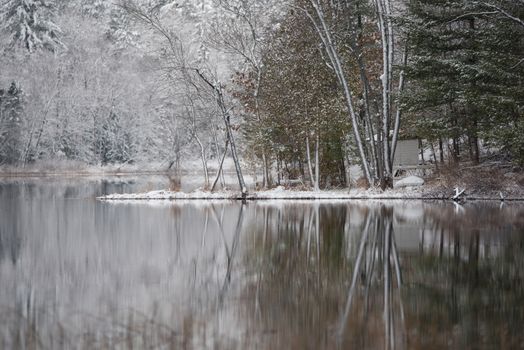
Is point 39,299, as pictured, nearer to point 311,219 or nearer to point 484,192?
point 311,219

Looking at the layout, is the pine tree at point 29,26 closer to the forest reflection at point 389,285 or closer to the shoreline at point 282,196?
the shoreline at point 282,196

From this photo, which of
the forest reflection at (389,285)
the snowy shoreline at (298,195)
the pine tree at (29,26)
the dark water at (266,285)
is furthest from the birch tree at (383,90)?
the pine tree at (29,26)

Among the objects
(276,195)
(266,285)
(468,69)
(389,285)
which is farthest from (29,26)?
(389,285)

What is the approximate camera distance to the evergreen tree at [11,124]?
193ft

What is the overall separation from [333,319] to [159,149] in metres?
65.5

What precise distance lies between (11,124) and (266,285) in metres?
58.0

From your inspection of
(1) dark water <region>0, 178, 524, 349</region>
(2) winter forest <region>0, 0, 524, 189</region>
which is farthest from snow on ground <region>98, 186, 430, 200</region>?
(1) dark water <region>0, 178, 524, 349</region>

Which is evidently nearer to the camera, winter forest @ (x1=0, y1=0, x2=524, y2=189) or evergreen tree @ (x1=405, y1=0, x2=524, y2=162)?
evergreen tree @ (x1=405, y1=0, x2=524, y2=162)

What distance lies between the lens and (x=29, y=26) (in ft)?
243

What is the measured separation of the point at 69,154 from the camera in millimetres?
65438

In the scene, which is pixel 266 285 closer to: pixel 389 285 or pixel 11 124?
pixel 389 285

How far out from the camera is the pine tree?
236 feet

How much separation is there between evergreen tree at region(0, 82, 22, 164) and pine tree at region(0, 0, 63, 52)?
13066 millimetres

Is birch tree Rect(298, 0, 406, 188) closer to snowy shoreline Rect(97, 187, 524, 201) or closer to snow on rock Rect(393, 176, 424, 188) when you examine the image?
snow on rock Rect(393, 176, 424, 188)
